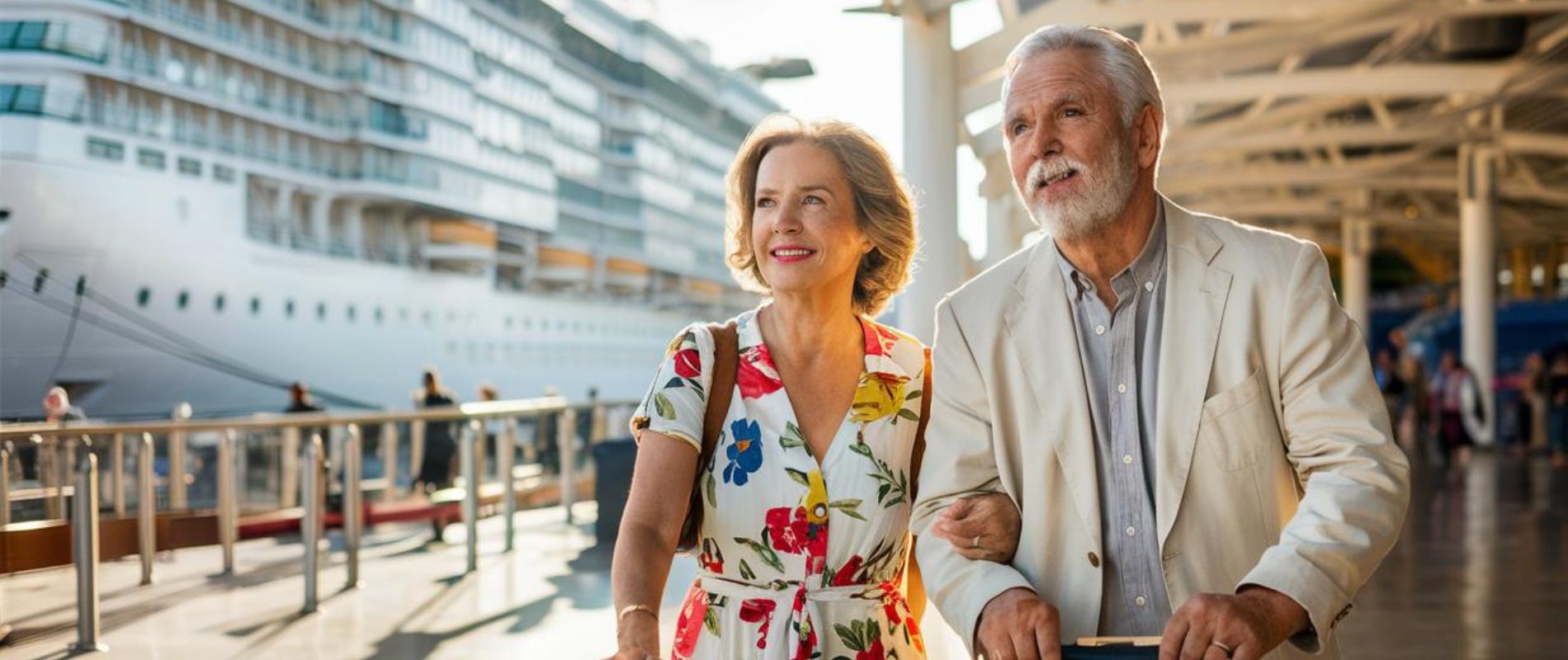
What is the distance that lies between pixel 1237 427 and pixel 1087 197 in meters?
0.31

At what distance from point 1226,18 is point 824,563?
1338 centimetres

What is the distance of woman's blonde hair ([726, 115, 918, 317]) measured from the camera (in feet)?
7.14

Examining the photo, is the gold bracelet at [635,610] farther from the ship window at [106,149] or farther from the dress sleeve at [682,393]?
the ship window at [106,149]

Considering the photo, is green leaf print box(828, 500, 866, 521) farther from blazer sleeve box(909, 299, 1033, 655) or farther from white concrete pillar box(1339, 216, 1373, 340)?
white concrete pillar box(1339, 216, 1373, 340)

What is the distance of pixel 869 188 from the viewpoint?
86.2 inches

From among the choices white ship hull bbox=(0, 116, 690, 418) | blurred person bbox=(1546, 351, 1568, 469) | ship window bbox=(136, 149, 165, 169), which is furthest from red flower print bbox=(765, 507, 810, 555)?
ship window bbox=(136, 149, 165, 169)

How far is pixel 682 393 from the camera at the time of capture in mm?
2020

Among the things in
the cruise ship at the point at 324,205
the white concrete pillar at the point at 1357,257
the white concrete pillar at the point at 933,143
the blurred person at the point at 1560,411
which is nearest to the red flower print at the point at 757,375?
the white concrete pillar at the point at 933,143

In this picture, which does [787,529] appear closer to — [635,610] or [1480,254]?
[635,610]

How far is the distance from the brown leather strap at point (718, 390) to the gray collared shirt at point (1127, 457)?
0.50 meters

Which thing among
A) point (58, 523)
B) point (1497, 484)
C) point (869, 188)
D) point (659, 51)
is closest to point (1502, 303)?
point (1497, 484)

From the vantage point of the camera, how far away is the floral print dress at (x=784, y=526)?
2.02 m

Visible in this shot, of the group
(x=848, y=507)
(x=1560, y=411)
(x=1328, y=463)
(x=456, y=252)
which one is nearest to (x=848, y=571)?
(x=848, y=507)

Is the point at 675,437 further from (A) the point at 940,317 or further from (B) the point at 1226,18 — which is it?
(B) the point at 1226,18
